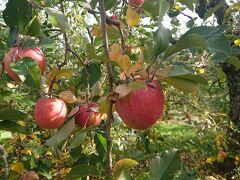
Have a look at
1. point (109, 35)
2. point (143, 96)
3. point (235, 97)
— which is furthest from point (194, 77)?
point (235, 97)

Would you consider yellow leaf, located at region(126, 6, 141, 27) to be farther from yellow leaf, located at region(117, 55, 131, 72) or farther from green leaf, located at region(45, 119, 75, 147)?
green leaf, located at region(45, 119, 75, 147)

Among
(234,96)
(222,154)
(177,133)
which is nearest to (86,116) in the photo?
(222,154)

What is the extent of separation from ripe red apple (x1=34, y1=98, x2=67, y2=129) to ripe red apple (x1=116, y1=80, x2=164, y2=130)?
250 millimetres

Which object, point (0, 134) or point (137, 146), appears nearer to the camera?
point (0, 134)

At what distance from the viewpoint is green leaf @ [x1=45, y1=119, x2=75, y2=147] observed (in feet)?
2.81

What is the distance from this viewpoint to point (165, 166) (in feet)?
2.32

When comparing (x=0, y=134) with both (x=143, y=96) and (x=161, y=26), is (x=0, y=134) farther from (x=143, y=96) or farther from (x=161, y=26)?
(x=161, y=26)

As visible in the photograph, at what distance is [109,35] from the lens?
3.14 ft

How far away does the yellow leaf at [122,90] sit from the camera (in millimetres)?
655

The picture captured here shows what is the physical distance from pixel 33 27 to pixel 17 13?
0.08 metres

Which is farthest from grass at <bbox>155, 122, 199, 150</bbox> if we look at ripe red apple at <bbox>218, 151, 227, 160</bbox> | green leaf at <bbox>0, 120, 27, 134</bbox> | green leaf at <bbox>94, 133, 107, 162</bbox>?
green leaf at <bbox>0, 120, 27, 134</bbox>

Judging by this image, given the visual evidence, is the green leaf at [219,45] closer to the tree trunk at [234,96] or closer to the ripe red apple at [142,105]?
the ripe red apple at [142,105]

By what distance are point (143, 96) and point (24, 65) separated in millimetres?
287

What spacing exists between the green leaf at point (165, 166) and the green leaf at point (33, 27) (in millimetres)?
498
